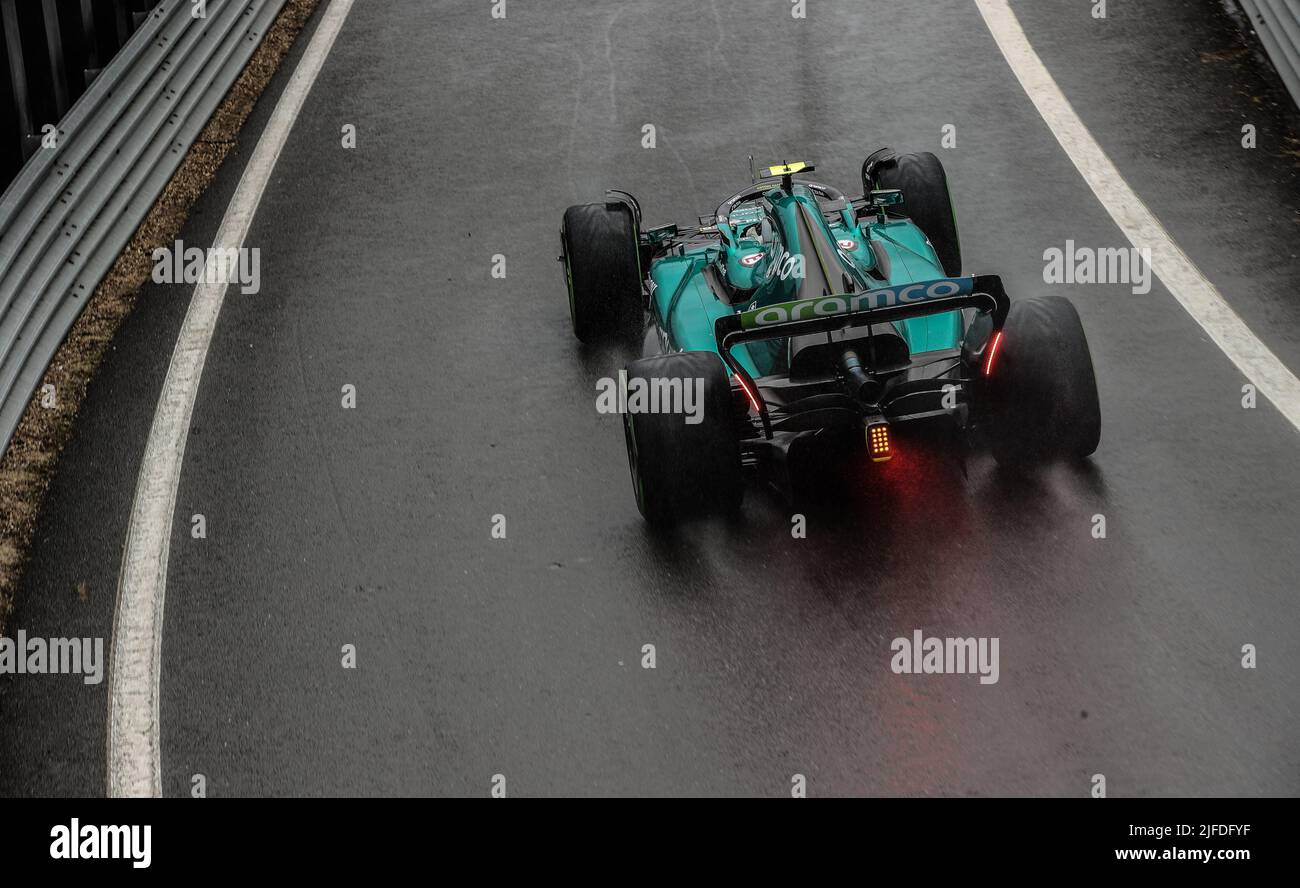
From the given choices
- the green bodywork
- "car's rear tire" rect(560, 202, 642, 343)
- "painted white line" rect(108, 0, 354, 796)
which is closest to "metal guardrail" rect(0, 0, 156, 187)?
"painted white line" rect(108, 0, 354, 796)

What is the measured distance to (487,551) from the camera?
742 cm

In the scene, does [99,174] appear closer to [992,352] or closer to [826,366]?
[826,366]

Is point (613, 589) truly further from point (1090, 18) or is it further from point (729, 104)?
point (1090, 18)

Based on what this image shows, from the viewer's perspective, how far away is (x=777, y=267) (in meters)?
7.63

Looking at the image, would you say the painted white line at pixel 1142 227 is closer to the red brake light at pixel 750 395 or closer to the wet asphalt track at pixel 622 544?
the wet asphalt track at pixel 622 544

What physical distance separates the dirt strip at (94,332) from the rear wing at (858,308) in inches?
152

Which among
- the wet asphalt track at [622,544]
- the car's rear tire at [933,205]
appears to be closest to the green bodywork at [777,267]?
the car's rear tire at [933,205]

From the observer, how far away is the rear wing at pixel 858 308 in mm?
6773

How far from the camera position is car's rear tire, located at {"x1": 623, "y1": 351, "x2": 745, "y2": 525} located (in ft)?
22.6

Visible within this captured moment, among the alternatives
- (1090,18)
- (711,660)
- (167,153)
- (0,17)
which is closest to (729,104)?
(1090,18)

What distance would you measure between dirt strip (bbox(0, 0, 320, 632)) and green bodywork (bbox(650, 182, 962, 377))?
11.7 ft

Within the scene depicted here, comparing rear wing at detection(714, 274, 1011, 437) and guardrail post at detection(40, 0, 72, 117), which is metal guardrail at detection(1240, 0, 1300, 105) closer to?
rear wing at detection(714, 274, 1011, 437)

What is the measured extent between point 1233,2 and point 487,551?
953cm
